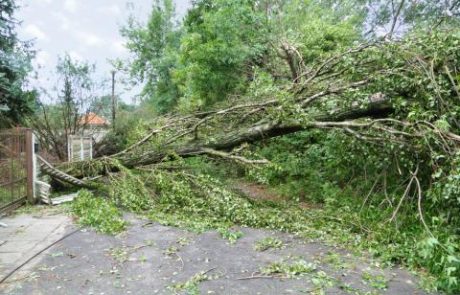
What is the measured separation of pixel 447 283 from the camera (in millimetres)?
2721

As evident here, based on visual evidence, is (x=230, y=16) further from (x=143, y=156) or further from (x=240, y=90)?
(x=143, y=156)

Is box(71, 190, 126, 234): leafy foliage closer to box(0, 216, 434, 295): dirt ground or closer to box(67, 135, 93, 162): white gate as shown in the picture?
box(0, 216, 434, 295): dirt ground

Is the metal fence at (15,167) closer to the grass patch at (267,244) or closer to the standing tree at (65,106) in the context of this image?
the grass patch at (267,244)

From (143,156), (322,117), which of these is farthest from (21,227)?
(322,117)

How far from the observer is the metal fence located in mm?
5447

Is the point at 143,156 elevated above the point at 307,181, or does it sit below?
above

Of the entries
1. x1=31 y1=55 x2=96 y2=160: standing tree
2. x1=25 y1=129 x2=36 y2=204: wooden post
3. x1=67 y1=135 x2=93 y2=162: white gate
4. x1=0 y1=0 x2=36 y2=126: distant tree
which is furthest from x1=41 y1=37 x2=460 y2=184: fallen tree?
x1=31 y1=55 x2=96 y2=160: standing tree

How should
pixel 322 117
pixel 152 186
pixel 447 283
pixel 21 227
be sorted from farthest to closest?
pixel 152 186 → pixel 322 117 → pixel 21 227 → pixel 447 283

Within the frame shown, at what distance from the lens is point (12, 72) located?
7.05 meters

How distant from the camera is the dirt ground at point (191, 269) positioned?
113 inches

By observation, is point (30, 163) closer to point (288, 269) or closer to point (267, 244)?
point (267, 244)

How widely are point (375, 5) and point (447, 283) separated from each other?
1062cm

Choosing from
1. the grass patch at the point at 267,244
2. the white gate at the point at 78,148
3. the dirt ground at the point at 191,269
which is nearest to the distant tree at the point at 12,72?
the white gate at the point at 78,148

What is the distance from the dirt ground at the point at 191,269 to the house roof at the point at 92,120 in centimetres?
887
